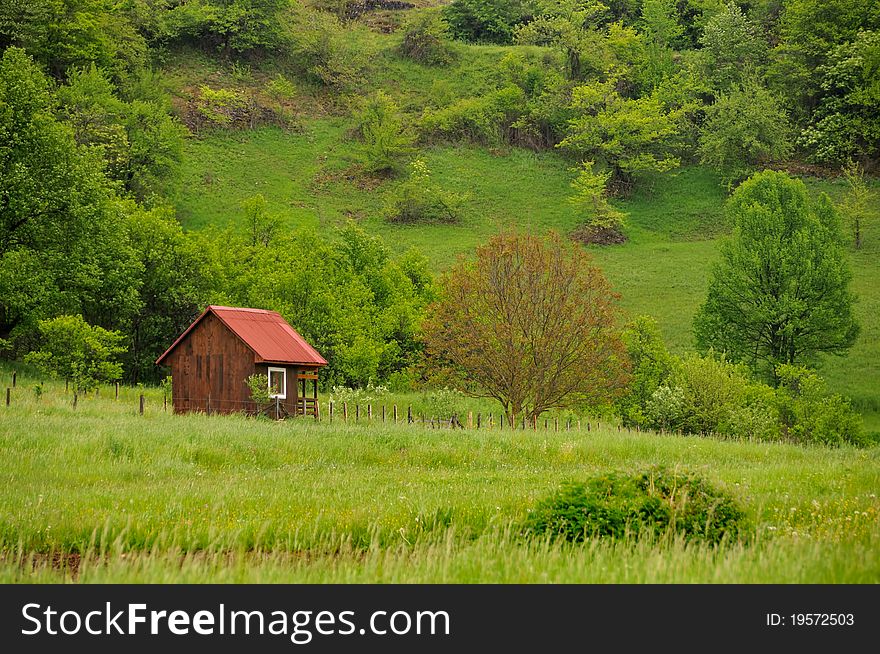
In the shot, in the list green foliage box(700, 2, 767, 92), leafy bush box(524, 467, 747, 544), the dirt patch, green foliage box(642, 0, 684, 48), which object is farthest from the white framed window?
green foliage box(642, 0, 684, 48)

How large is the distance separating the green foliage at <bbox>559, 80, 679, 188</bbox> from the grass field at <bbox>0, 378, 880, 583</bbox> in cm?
6902

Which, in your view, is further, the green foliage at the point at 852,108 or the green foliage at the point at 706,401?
the green foliage at the point at 852,108

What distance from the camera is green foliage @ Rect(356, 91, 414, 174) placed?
89625 mm

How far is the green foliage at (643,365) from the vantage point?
149 feet

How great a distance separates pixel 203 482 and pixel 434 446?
8586 millimetres

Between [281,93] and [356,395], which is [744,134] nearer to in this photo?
[281,93]

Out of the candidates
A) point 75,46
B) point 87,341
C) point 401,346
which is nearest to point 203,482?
point 87,341

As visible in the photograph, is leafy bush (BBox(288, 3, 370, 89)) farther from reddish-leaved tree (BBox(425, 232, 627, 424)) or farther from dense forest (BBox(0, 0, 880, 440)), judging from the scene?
reddish-leaved tree (BBox(425, 232, 627, 424))

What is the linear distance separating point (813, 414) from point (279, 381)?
2606 cm

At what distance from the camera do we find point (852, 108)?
91188 mm

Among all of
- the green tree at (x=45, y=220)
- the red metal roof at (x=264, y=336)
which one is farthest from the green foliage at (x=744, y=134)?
the green tree at (x=45, y=220)

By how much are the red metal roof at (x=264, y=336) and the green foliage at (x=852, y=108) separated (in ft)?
226

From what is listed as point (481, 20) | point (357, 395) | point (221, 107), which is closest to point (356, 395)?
point (357, 395)

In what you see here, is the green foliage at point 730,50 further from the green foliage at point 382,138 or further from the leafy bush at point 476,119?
the green foliage at point 382,138
